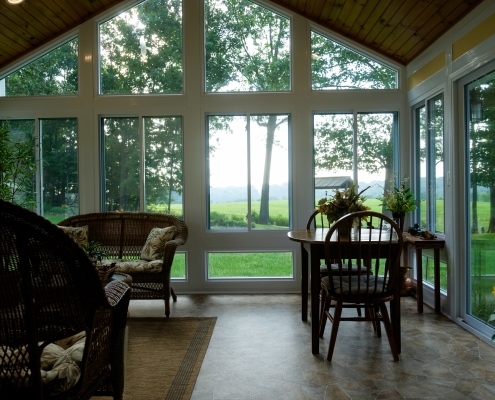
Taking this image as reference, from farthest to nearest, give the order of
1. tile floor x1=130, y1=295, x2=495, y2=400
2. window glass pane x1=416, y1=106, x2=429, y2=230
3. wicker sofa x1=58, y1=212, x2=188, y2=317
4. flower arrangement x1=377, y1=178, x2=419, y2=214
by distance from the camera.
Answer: wicker sofa x1=58, y1=212, x2=188, y2=317, window glass pane x1=416, y1=106, x2=429, y2=230, flower arrangement x1=377, y1=178, x2=419, y2=214, tile floor x1=130, y1=295, x2=495, y2=400

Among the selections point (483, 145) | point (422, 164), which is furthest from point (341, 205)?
point (422, 164)

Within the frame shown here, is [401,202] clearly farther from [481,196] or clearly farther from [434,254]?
[481,196]

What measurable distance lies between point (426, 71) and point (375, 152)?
1082 millimetres

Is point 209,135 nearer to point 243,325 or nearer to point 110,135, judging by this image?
point 110,135

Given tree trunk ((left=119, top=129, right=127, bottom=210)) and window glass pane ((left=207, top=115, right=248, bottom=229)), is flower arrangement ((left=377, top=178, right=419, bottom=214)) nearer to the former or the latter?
window glass pane ((left=207, top=115, right=248, bottom=229))

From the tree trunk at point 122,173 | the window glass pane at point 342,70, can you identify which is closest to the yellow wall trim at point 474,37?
the window glass pane at point 342,70

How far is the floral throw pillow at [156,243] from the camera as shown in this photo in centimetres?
433

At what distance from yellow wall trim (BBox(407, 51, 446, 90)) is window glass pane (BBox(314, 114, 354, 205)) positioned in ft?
2.51

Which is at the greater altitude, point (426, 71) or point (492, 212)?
point (426, 71)

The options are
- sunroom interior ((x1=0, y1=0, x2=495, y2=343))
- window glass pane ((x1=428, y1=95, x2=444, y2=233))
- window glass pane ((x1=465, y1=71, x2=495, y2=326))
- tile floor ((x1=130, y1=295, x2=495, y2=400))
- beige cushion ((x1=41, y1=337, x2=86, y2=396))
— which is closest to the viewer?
beige cushion ((x1=41, y1=337, x2=86, y2=396))

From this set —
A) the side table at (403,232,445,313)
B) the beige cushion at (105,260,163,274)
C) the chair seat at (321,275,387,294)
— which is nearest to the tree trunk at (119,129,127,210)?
the beige cushion at (105,260,163,274)

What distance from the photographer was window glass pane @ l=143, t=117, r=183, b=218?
5.07 metres

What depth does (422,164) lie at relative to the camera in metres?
4.64

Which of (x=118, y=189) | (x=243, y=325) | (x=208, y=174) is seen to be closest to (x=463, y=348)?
(x=243, y=325)
